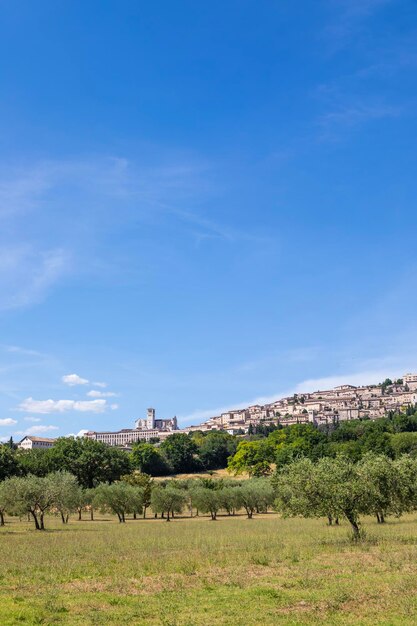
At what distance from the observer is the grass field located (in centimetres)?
2050

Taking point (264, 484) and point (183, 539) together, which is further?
point (264, 484)

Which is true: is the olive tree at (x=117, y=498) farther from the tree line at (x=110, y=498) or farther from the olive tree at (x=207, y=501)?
the olive tree at (x=207, y=501)

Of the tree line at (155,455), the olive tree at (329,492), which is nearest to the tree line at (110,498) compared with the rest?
the tree line at (155,455)

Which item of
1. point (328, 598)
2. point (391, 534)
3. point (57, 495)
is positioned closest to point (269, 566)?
point (328, 598)

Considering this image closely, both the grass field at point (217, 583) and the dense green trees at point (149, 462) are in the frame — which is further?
the dense green trees at point (149, 462)

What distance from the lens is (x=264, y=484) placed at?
318 feet

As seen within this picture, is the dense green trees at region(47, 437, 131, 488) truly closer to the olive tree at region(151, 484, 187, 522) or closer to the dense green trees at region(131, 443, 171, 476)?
the olive tree at region(151, 484, 187, 522)

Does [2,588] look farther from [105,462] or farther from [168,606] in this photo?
[105,462]

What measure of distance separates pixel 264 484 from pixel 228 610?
7820 cm

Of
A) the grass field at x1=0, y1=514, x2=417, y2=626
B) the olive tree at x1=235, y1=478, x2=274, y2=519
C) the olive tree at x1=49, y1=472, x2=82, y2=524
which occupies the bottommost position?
the olive tree at x1=235, y1=478, x2=274, y2=519

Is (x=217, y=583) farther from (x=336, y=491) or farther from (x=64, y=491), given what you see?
(x=64, y=491)

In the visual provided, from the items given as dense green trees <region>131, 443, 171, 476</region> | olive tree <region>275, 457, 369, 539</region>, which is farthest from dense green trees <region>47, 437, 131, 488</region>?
Result: olive tree <region>275, 457, 369, 539</region>

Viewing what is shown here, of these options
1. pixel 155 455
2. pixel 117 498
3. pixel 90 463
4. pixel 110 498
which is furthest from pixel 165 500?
pixel 155 455

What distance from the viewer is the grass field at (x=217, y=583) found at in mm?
20500
